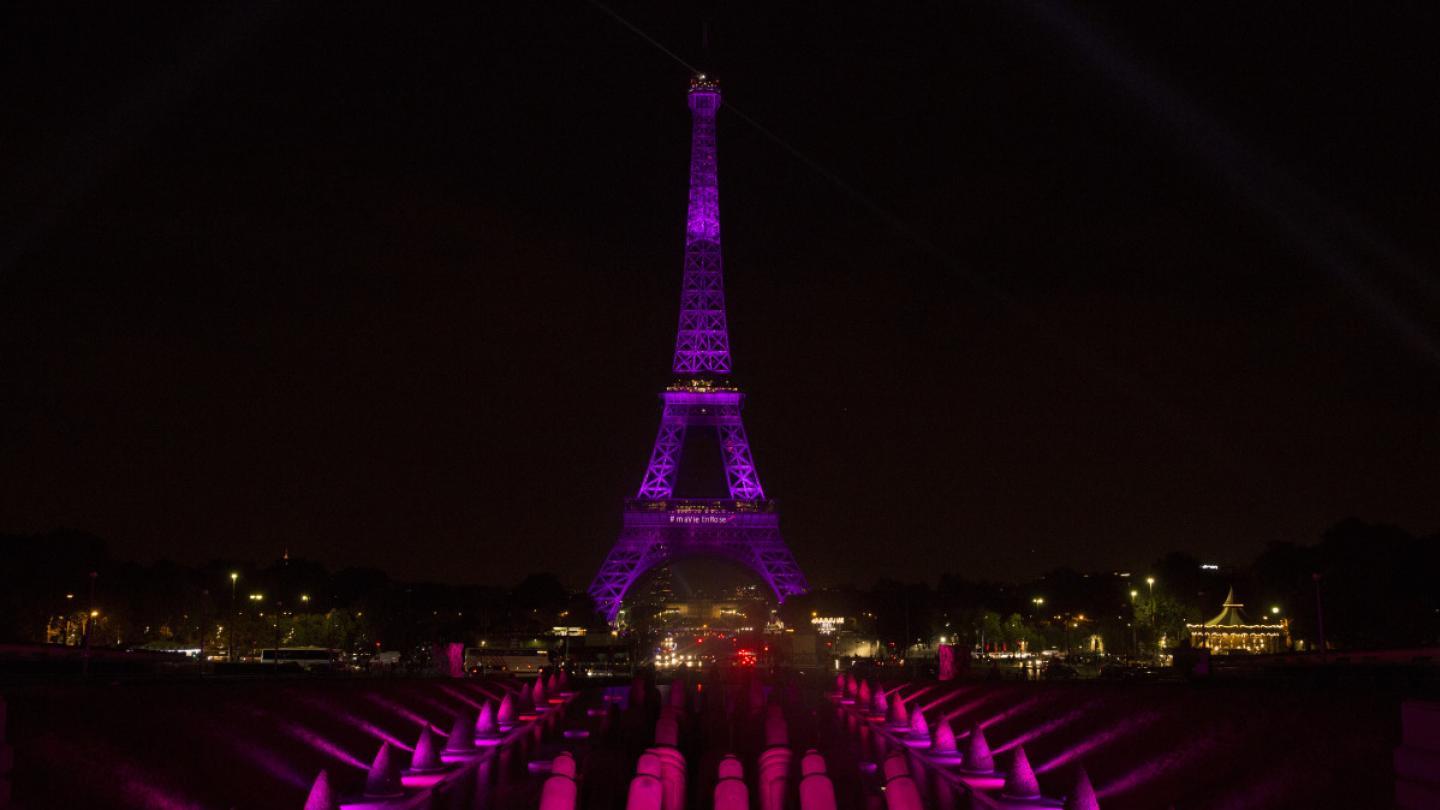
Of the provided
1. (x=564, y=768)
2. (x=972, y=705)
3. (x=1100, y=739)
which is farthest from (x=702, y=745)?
(x=972, y=705)

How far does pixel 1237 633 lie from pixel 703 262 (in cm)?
5567

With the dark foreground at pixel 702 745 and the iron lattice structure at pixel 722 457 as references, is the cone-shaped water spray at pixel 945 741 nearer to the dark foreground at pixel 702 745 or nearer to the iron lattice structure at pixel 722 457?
the dark foreground at pixel 702 745

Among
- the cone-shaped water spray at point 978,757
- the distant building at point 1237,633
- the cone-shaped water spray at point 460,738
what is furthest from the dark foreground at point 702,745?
the distant building at point 1237,633

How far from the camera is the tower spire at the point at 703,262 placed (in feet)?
426

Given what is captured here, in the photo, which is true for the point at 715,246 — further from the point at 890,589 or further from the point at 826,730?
the point at 826,730

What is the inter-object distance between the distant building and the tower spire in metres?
47.6

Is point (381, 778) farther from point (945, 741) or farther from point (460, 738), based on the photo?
point (945, 741)

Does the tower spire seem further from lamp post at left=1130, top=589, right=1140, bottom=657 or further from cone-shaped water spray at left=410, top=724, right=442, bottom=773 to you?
cone-shaped water spray at left=410, top=724, right=442, bottom=773

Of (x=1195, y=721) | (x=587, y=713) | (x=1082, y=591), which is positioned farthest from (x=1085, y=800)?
(x=1082, y=591)

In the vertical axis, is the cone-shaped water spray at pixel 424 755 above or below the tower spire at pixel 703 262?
below

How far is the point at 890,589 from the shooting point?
5655 inches

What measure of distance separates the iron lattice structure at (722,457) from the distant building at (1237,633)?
3348cm

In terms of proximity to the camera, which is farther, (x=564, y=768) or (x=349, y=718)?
(x=349, y=718)

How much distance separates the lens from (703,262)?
13050 centimetres
